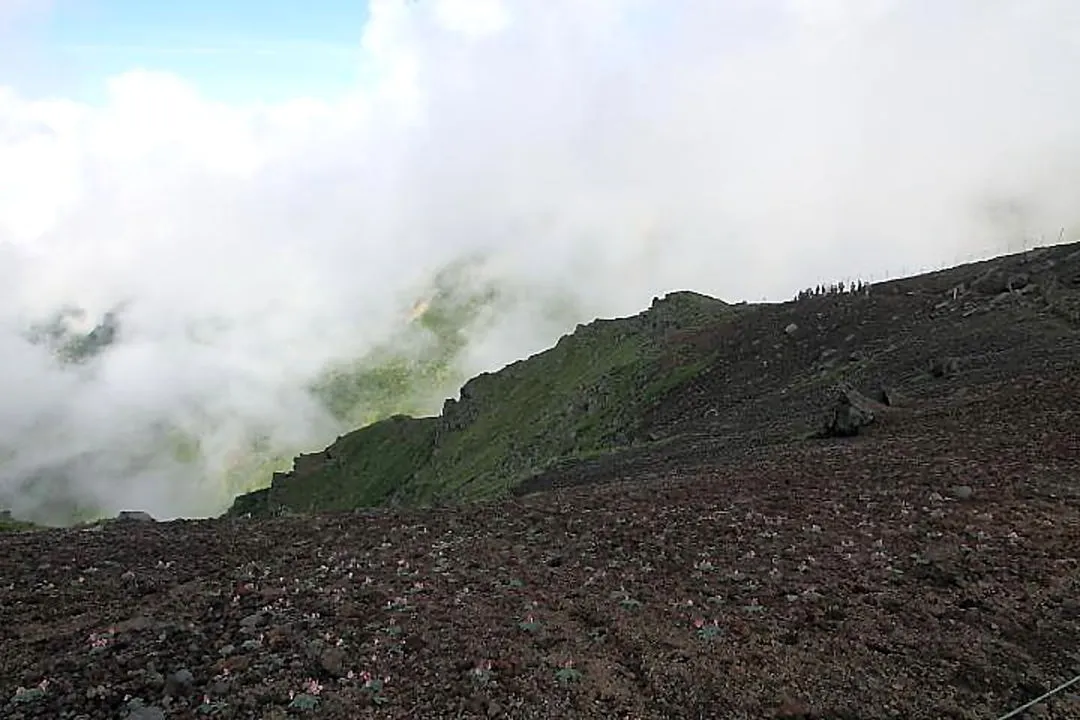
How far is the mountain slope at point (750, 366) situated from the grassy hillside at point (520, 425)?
39 cm

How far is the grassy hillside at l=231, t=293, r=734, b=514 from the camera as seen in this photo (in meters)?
71.6

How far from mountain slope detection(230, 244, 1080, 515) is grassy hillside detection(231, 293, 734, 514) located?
1.28 ft

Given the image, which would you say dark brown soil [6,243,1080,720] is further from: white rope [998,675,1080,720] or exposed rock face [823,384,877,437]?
exposed rock face [823,384,877,437]

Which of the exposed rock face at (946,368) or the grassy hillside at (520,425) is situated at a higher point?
the grassy hillside at (520,425)

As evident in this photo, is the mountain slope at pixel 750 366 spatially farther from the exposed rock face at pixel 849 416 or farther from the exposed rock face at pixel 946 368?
the exposed rock face at pixel 849 416


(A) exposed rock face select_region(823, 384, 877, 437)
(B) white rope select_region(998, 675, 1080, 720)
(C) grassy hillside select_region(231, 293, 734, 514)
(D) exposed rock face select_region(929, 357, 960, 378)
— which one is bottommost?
(B) white rope select_region(998, 675, 1080, 720)

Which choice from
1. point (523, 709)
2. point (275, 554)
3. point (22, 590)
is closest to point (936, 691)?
point (523, 709)

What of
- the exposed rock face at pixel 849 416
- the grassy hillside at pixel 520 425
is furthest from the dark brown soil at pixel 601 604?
the grassy hillside at pixel 520 425

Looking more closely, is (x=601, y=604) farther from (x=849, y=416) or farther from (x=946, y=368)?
(x=946, y=368)

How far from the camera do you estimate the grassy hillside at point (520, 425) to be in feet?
235

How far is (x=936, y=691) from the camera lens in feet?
38.0

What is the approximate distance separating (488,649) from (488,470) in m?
72.2

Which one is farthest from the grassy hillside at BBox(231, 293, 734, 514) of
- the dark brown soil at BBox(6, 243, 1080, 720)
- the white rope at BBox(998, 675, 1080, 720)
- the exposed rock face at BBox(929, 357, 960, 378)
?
the white rope at BBox(998, 675, 1080, 720)

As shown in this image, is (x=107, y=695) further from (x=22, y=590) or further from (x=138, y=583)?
(x=22, y=590)
